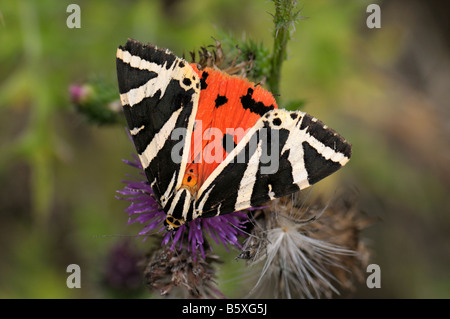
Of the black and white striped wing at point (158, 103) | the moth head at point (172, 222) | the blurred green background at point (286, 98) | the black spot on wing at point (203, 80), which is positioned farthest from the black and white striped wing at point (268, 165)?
the blurred green background at point (286, 98)

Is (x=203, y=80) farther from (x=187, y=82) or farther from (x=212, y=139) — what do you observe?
(x=212, y=139)

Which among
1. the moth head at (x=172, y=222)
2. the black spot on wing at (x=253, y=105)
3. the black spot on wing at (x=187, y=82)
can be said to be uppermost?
the black spot on wing at (x=187, y=82)

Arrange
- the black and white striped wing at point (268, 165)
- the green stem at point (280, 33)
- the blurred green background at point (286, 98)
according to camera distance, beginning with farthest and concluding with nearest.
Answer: the blurred green background at point (286, 98) → the black and white striped wing at point (268, 165) → the green stem at point (280, 33)

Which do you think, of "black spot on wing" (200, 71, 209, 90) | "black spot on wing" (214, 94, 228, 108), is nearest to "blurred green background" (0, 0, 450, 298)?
"black spot on wing" (200, 71, 209, 90)

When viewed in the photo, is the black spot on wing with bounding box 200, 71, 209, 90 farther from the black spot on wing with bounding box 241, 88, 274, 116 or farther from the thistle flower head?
the thistle flower head

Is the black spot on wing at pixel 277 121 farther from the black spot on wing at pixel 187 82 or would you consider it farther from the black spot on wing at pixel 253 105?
the black spot on wing at pixel 187 82

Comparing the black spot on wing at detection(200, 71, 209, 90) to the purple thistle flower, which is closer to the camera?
the black spot on wing at detection(200, 71, 209, 90)
